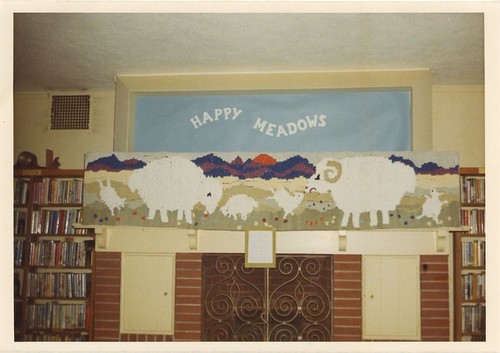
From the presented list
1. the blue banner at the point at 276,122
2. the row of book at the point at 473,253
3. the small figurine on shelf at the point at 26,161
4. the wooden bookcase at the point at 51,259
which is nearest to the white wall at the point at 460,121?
the blue banner at the point at 276,122

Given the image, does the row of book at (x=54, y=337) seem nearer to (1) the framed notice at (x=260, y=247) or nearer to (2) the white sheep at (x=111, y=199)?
(2) the white sheep at (x=111, y=199)

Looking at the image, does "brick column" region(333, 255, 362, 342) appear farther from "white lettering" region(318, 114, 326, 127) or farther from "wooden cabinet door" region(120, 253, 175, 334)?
"wooden cabinet door" region(120, 253, 175, 334)

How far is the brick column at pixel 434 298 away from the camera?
392cm

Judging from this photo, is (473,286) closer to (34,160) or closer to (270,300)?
(270,300)

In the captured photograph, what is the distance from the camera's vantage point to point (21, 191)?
4.57m

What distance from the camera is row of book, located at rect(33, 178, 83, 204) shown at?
4.53 metres

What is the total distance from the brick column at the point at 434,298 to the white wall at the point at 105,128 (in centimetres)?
128

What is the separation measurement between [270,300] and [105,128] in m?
2.62

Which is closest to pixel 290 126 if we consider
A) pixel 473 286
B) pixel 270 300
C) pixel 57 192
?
pixel 270 300

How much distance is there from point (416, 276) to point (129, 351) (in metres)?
2.62

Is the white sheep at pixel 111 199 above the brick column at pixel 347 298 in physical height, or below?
above

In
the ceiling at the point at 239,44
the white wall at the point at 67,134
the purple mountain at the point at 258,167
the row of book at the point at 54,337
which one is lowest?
the row of book at the point at 54,337

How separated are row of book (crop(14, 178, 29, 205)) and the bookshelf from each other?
420 centimetres

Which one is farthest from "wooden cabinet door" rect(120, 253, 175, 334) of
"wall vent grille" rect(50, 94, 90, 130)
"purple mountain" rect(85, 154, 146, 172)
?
"wall vent grille" rect(50, 94, 90, 130)
